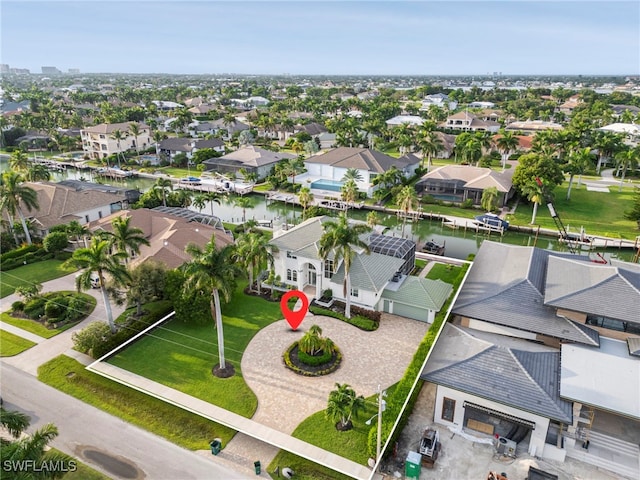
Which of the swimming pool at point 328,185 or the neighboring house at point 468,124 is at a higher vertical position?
the neighboring house at point 468,124

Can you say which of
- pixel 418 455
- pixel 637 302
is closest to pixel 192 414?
pixel 418 455

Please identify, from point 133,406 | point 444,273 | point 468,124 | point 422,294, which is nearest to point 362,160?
point 444,273

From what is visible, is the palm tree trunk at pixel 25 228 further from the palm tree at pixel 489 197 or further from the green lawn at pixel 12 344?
the palm tree at pixel 489 197

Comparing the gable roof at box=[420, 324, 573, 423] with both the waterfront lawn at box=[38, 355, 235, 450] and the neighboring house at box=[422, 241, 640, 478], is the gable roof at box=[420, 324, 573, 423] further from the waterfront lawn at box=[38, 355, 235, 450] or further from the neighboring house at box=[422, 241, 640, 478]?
the waterfront lawn at box=[38, 355, 235, 450]

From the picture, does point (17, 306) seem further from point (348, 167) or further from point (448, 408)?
point (348, 167)

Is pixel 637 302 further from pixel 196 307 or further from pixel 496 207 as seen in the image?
pixel 496 207

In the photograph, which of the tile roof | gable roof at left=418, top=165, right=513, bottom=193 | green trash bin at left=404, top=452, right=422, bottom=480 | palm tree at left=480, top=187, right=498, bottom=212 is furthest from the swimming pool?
green trash bin at left=404, top=452, right=422, bottom=480

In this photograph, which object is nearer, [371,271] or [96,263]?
[96,263]

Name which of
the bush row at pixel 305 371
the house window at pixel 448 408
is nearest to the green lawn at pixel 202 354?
the bush row at pixel 305 371
